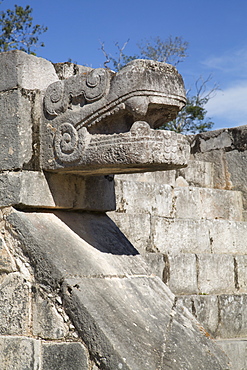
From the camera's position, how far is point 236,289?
6.38 m

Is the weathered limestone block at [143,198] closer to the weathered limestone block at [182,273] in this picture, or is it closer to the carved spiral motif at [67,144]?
the weathered limestone block at [182,273]

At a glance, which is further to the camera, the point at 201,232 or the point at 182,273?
the point at 201,232

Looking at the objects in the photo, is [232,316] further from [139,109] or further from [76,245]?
[139,109]

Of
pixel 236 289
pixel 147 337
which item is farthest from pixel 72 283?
pixel 236 289

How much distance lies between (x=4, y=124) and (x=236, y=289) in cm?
343

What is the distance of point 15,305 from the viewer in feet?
12.4

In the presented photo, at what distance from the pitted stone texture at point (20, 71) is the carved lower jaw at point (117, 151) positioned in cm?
47

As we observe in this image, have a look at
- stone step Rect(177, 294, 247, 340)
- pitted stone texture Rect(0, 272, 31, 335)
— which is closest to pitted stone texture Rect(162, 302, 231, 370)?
pitted stone texture Rect(0, 272, 31, 335)

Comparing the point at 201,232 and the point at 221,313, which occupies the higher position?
the point at 201,232

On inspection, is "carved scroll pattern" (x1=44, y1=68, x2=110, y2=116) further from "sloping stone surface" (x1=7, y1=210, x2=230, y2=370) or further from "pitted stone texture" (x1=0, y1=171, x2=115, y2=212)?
"sloping stone surface" (x1=7, y1=210, x2=230, y2=370)

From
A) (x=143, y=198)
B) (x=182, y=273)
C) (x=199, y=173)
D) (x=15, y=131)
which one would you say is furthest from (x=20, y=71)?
(x=199, y=173)

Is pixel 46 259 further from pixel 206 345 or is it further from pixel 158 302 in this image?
pixel 206 345

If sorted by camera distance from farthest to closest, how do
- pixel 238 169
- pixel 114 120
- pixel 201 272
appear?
1. pixel 238 169
2. pixel 201 272
3. pixel 114 120

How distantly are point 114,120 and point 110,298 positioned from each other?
1224mm
